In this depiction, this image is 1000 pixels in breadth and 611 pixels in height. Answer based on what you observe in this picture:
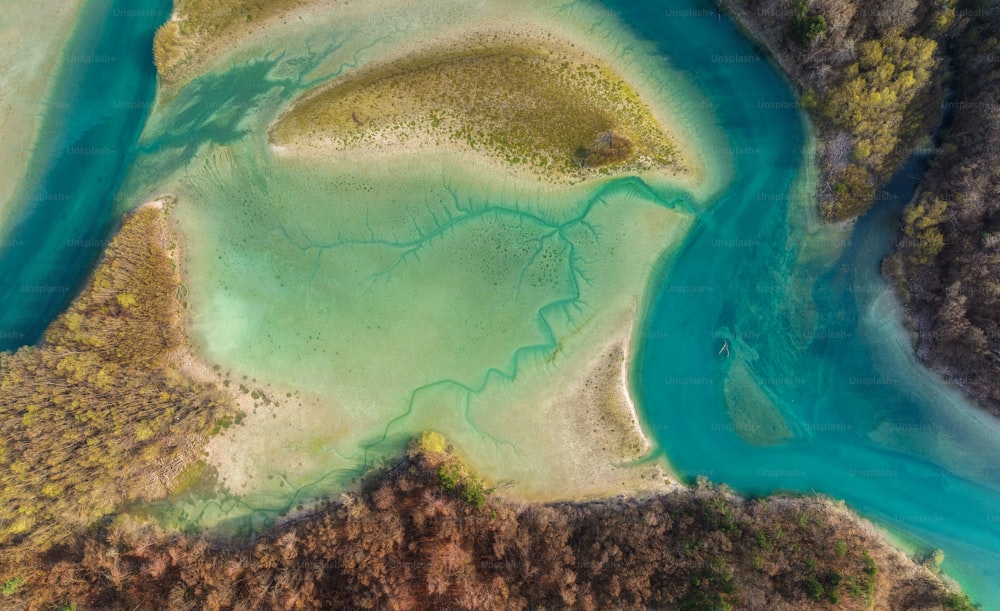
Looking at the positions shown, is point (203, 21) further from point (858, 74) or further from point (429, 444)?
point (858, 74)

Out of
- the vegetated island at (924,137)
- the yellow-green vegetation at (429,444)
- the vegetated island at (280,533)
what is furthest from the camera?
the yellow-green vegetation at (429,444)

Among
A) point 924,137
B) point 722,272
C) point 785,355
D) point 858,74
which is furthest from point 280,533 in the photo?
point 924,137

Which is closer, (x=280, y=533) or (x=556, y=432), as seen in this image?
(x=280, y=533)

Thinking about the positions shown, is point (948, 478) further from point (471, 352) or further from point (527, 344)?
point (471, 352)

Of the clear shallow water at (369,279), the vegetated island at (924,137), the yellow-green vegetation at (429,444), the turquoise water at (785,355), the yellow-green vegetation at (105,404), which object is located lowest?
the yellow-green vegetation at (105,404)

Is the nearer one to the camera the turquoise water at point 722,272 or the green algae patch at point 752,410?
the turquoise water at point 722,272

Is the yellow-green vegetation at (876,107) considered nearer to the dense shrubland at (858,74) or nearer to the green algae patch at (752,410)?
the dense shrubland at (858,74)

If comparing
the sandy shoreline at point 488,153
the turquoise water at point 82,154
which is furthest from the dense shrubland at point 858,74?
the turquoise water at point 82,154
